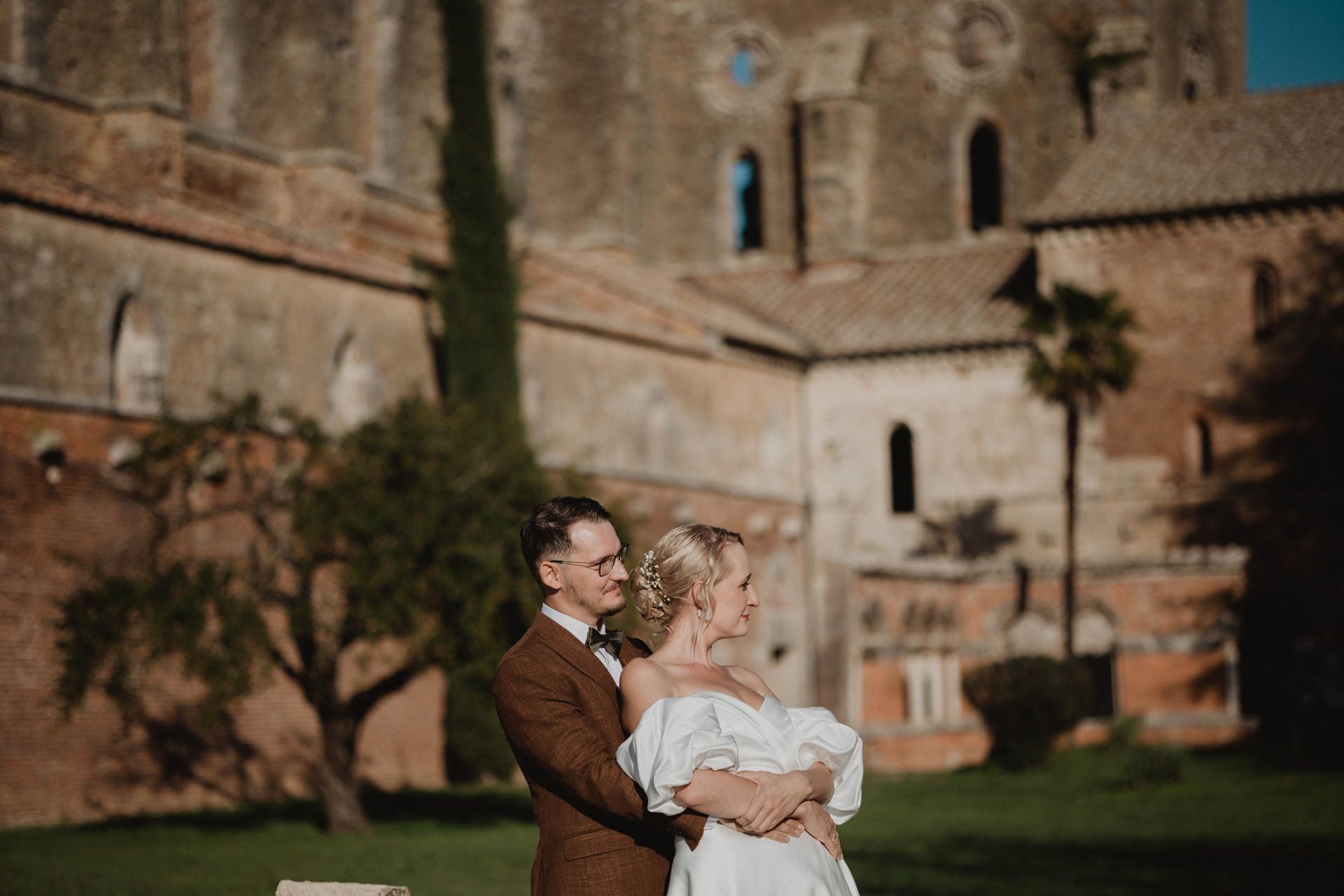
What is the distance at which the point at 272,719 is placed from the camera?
2238cm

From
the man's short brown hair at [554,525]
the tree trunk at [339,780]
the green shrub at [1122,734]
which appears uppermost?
the man's short brown hair at [554,525]

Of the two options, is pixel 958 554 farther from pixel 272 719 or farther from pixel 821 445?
pixel 272 719

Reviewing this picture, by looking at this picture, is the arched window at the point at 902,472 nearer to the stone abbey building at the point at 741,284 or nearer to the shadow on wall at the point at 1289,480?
the stone abbey building at the point at 741,284

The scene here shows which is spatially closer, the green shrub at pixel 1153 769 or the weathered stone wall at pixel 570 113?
the green shrub at pixel 1153 769

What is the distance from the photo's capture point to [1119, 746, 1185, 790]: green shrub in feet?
76.7

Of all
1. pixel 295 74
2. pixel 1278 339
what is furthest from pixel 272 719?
pixel 1278 339

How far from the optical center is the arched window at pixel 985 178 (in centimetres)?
4144

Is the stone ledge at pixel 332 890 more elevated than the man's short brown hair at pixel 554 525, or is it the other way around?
the man's short brown hair at pixel 554 525

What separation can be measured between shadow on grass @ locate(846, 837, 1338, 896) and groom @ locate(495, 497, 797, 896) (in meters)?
8.62

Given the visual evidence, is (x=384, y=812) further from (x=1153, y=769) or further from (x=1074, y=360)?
(x=1074, y=360)

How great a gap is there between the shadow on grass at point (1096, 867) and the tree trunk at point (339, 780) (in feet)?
15.9

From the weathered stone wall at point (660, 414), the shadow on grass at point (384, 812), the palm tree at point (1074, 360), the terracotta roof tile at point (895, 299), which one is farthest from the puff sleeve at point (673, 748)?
the terracotta roof tile at point (895, 299)

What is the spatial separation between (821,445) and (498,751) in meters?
13.7

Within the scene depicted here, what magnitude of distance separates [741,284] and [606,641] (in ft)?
119
